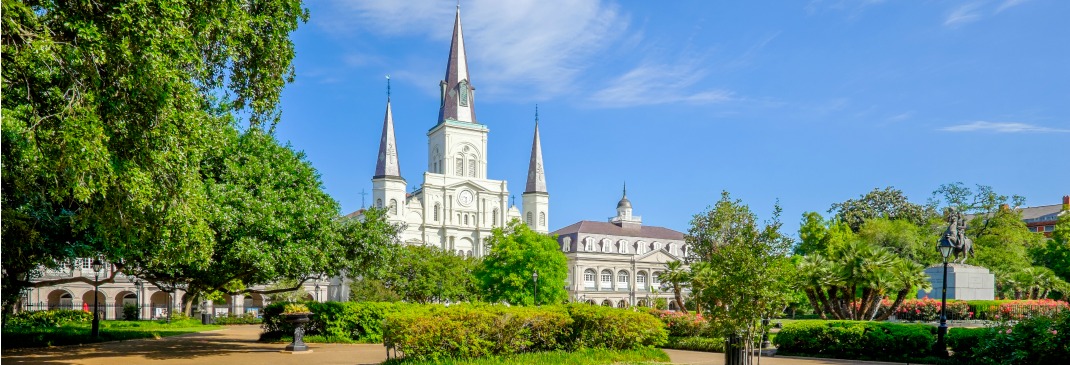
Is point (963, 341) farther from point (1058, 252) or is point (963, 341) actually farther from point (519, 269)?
point (1058, 252)

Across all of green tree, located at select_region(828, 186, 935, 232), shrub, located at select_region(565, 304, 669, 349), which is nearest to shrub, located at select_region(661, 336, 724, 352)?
shrub, located at select_region(565, 304, 669, 349)

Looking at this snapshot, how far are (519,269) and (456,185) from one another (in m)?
40.0

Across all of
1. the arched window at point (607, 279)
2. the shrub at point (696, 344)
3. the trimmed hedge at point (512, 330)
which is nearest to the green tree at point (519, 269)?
the shrub at point (696, 344)

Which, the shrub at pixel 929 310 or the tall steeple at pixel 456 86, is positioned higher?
the tall steeple at pixel 456 86

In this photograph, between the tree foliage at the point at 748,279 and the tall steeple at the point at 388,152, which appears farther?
the tall steeple at the point at 388,152

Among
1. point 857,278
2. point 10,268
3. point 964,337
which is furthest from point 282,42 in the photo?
point 857,278

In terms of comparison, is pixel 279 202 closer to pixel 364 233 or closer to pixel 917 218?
pixel 364 233

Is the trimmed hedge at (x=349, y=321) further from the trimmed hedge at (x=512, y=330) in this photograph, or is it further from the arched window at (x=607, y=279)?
the arched window at (x=607, y=279)

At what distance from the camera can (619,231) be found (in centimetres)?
9675

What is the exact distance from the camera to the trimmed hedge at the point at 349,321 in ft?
76.6

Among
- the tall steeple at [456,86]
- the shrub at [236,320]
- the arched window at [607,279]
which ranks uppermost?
the tall steeple at [456,86]

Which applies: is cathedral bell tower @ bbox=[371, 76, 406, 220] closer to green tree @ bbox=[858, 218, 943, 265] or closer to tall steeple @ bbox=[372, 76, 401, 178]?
tall steeple @ bbox=[372, 76, 401, 178]

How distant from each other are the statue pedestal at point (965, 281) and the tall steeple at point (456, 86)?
223ft

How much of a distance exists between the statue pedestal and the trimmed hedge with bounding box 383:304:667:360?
1691 centimetres
